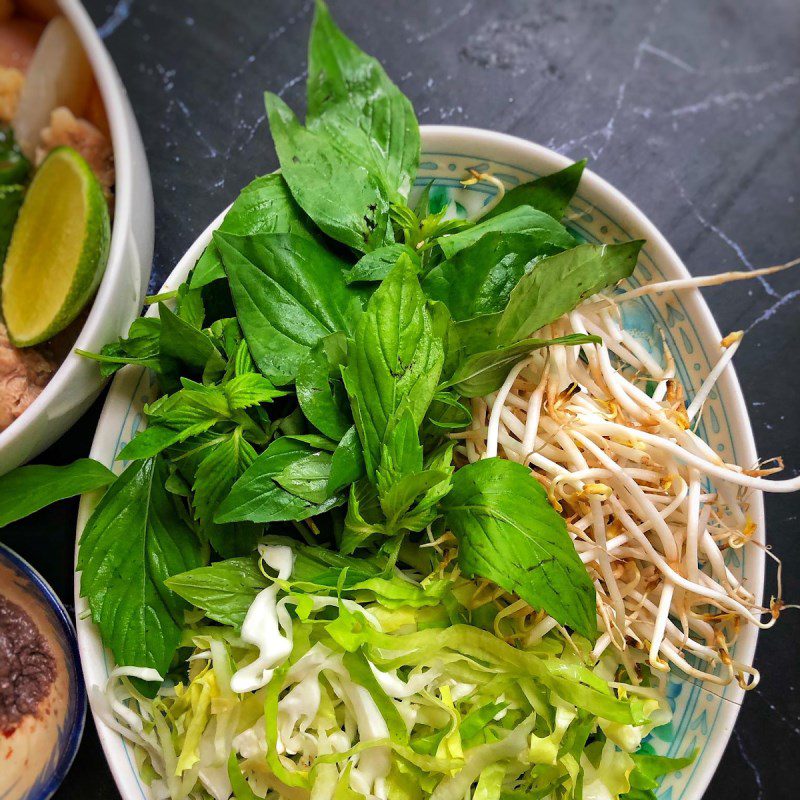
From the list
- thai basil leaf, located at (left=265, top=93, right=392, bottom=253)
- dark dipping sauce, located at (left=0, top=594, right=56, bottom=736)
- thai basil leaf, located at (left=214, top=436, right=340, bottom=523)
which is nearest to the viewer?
thai basil leaf, located at (left=214, top=436, right=340, bottom=523)

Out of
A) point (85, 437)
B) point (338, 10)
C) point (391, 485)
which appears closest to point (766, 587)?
point (391, 485)

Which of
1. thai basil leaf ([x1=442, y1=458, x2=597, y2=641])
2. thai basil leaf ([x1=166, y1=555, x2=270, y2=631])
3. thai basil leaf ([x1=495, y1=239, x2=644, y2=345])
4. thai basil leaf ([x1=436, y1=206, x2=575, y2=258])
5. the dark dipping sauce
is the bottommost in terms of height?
the dark dipping sauce

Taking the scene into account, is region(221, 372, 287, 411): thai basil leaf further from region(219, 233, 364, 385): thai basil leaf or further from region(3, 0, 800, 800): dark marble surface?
region(3, 0, 800, 800): dark marble surface

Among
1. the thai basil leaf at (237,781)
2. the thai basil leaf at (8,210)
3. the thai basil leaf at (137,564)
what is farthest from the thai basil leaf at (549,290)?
the thai basil leaf at (8,210)

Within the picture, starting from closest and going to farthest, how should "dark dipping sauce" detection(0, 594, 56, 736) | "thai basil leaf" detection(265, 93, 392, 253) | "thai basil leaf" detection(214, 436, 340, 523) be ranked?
"thai basil leaf" detection(214, 436, 340, 523) → "thai basil leaf" detection(265, 93, 392, 253) → "dark dipping sauce" detection(0, 594, 56, 736)

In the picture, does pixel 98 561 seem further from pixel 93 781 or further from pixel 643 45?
pixel 643 45

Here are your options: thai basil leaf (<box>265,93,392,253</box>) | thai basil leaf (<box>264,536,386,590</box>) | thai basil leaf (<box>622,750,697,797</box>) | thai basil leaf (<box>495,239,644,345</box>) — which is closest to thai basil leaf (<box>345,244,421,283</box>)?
thai basil leaf (<box>265,93,392,253</box>)
